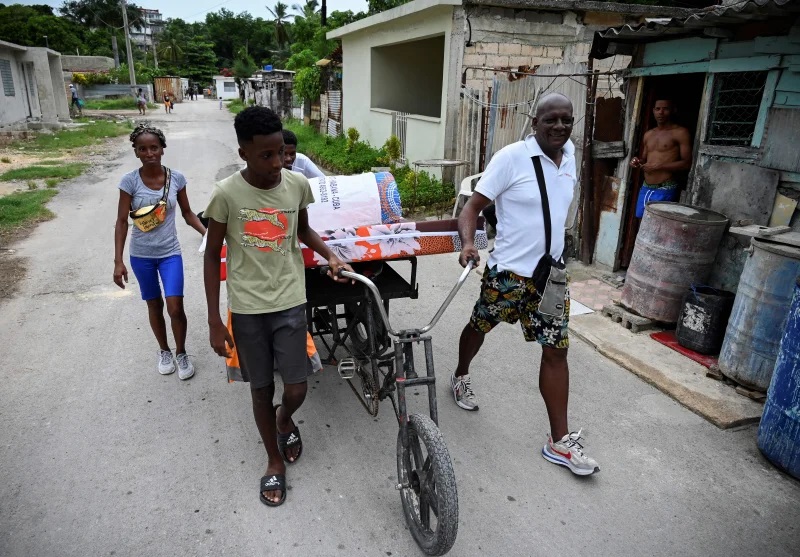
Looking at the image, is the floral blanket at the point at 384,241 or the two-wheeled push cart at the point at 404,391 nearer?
the two-wheeled push cart at the point at 404,391

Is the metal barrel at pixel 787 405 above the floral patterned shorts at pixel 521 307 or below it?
below

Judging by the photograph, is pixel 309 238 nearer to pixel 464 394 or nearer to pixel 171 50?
pixel 464 394

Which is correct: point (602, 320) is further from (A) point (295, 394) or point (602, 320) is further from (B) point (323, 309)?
(A) point (295, 394)

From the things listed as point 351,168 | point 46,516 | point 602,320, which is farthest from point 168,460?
point 351,168

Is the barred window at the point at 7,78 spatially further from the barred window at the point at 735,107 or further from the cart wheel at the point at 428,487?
the cart wheel at the point at 428,487

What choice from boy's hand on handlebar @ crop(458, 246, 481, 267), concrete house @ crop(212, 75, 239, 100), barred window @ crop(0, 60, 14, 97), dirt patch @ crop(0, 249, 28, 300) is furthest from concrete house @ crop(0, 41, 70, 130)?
concrete house @ crop(212, 75, 239, 100)

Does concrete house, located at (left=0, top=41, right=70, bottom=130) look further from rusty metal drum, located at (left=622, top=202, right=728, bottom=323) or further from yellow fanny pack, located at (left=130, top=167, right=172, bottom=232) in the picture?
rusty metal drum, located at (left=622, top=202, right=728, bottom=323)

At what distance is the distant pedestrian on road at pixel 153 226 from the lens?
11.2ft

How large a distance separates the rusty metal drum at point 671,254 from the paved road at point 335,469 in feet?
2.68

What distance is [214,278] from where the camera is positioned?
2363mm

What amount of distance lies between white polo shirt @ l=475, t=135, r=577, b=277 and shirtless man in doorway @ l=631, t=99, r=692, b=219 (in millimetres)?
2934

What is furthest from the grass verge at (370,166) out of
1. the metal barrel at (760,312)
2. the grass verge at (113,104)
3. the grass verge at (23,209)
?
the grass verge at (113,104)

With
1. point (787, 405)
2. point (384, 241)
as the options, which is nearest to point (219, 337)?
point (384, 241)

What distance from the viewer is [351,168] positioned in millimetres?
12422
